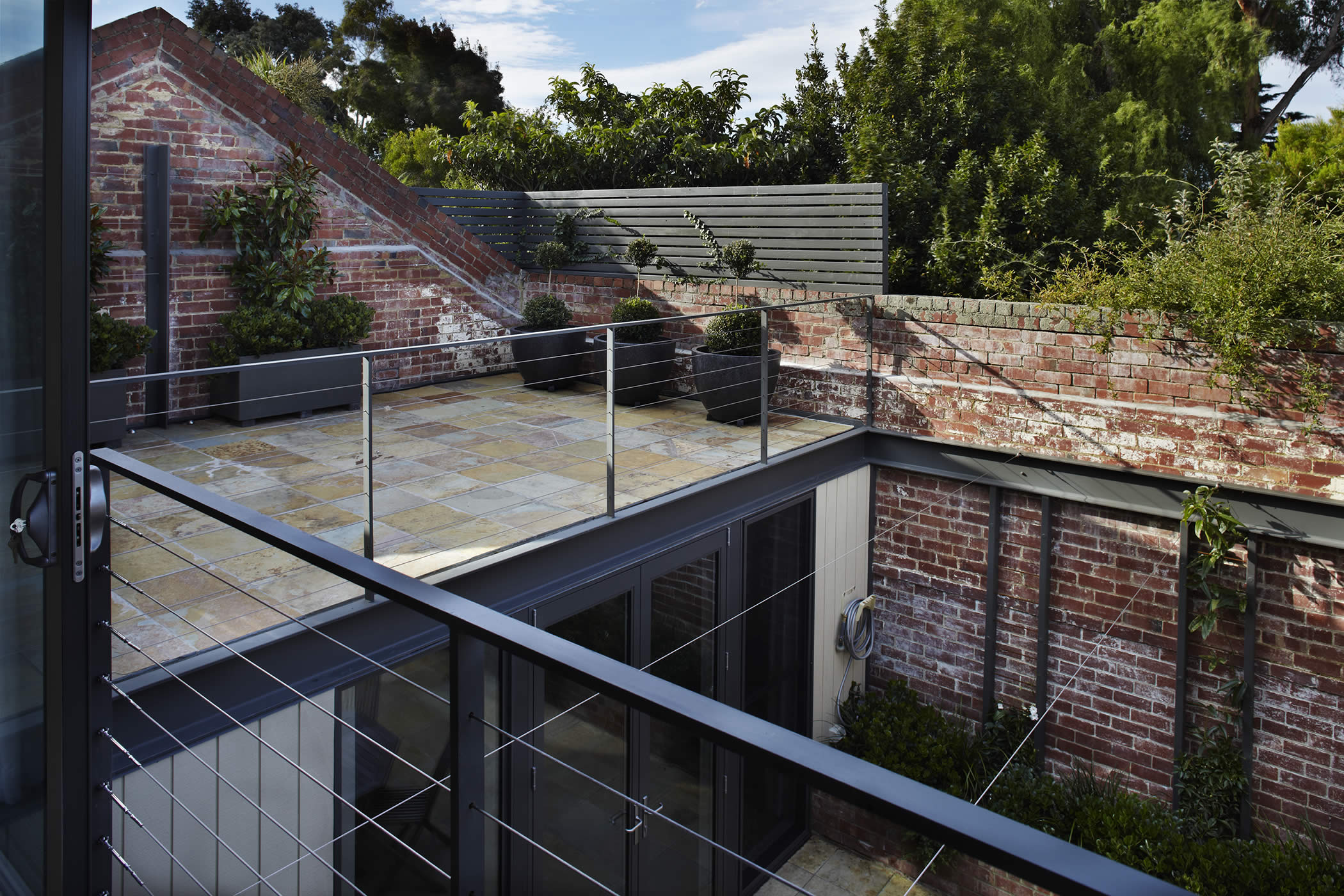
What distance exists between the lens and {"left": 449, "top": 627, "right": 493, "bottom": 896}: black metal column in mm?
1167

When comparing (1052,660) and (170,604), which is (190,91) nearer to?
(170,604)

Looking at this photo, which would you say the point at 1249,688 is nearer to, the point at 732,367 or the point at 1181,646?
the point at 1181,646

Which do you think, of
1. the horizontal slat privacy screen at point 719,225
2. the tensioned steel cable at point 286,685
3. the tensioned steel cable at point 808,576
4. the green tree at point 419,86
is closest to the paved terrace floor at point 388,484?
the tensioned steel cable at point 286,685

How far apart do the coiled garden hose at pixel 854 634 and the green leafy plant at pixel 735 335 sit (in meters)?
1.86

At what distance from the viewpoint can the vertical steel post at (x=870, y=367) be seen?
652cm

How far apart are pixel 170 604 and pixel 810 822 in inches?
178

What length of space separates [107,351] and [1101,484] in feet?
19.0

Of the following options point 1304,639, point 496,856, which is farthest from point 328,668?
point 1304,639

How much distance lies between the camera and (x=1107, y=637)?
5.80 m

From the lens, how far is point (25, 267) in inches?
51.8

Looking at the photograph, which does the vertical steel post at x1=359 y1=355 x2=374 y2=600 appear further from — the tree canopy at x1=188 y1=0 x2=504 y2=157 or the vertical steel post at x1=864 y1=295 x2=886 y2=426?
the tree canopy at x1=188 y1=0 x2=504 y2=157

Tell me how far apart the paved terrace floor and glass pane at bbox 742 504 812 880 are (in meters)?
0.56

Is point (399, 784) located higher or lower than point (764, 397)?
lower

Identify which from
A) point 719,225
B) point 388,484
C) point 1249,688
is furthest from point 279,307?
point 1249,688
